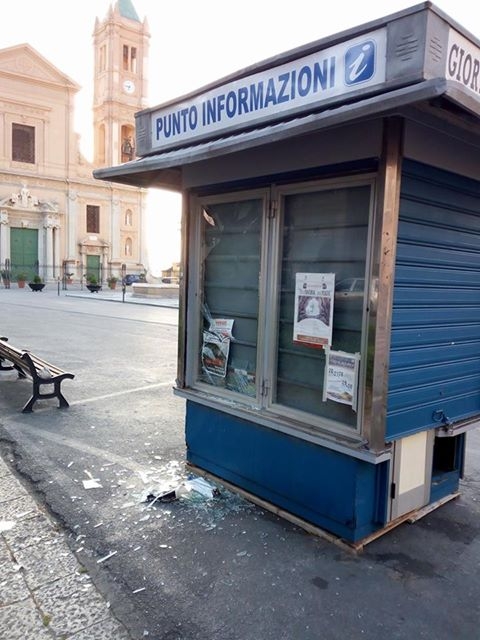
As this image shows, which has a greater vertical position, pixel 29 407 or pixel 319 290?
pixel 319 290

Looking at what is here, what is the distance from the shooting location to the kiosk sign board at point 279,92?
2543mm

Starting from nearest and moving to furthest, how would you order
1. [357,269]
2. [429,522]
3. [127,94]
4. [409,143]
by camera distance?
[409,143] → [357,269] → [429,522] → [127,94]

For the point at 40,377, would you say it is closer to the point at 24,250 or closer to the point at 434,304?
the point at 434,304

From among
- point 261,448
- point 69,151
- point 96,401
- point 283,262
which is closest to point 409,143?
point 283,262

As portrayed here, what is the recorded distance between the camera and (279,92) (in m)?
2.95

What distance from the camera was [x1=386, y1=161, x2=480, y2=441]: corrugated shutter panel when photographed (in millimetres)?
3055

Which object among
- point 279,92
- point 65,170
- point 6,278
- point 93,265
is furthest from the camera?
point 93,265

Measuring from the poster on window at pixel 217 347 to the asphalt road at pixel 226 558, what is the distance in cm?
94

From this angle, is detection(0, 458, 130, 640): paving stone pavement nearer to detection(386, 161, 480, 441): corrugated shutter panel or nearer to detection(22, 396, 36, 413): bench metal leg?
detection(386, 161, 480, 441): corrugated shutter panel

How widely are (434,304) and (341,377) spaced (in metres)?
0.79

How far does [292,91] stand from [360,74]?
45 cm

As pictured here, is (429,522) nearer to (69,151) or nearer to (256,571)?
(256,571)

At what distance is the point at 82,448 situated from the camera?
4820 mm

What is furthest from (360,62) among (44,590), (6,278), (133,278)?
(133,278)
